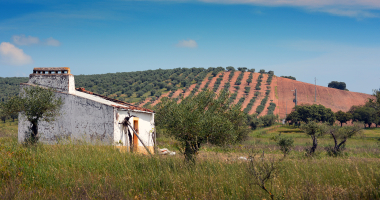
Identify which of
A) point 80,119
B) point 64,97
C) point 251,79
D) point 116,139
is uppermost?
point 251,79

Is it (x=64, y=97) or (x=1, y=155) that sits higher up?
(x=64, y=97)

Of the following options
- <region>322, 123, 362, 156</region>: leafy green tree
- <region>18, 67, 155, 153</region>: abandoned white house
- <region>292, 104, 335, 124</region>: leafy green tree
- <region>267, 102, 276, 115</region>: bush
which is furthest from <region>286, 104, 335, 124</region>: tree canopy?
<region>18, 67, 155, 153</region>: abandoned white house

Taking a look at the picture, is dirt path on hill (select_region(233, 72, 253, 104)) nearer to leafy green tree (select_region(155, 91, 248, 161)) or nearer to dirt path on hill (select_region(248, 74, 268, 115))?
dirt path on hill (select_region(248, 74, 268, 115))

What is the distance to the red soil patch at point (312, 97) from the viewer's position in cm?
8021

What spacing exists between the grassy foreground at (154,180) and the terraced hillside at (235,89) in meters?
60.9

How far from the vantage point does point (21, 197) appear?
5250 mm

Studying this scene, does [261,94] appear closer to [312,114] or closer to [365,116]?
[312,114]

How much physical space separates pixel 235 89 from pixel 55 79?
251 ft

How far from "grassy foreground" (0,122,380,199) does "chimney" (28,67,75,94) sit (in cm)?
844

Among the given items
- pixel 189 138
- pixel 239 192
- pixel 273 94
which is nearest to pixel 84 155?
pixel 189 138

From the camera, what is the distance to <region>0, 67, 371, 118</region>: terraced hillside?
76.6 meters

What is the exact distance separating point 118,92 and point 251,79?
165 ft

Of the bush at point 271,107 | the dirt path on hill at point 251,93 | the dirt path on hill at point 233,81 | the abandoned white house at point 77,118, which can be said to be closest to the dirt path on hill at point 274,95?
the bush at point 271,107

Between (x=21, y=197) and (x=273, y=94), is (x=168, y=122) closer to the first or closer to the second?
(x=21, y=197)
